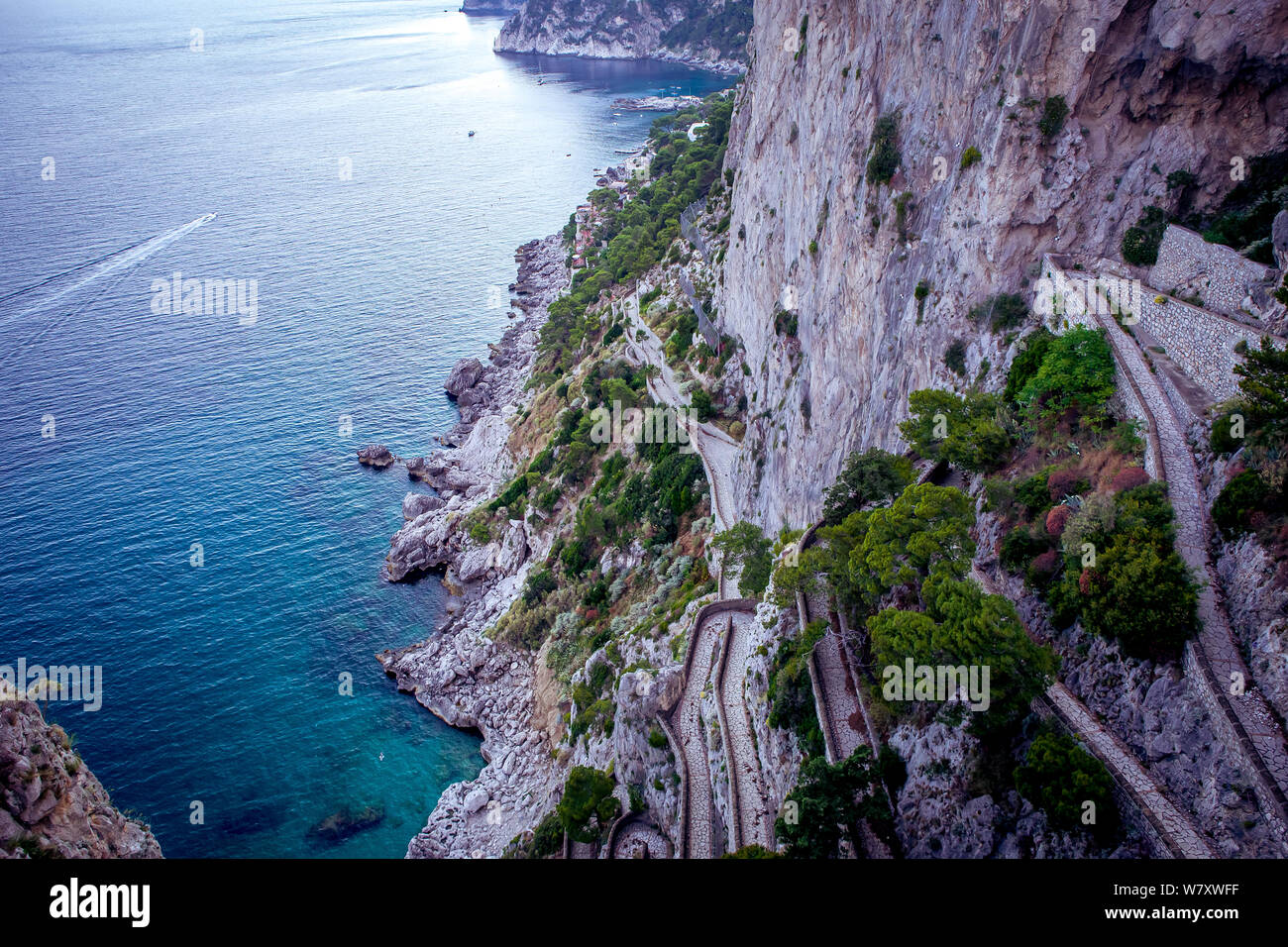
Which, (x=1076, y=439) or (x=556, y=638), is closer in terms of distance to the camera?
(x=1076, y=439)

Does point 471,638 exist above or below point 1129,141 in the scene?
below

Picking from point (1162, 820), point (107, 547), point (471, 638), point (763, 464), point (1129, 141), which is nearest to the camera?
point (1162, 820)

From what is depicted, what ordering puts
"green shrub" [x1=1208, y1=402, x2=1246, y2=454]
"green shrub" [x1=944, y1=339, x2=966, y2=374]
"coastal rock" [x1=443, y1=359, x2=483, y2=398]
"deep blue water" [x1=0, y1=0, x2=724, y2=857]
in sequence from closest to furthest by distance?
1. "green shrub" [x1=1208, y1=402, x2=1246, y2=454]
2. "green shrub" [x1=944, y1=339, x2=966, y2=374]
3. "deep blue water" [x1=0, y1=0, x2=724, y2=857]
4. "coastal rock" [x1=443, y1=359, x2=483, y2=398]

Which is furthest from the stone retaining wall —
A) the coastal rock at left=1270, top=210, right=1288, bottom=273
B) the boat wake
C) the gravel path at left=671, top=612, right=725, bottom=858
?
the boat wake

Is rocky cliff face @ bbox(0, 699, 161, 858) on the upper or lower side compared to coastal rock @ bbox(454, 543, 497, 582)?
upper

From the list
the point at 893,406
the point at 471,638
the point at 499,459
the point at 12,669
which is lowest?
the point at 12,669

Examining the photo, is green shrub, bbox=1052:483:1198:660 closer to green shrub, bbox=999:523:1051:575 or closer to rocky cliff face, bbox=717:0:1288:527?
green shrub, bbox=999:523:1051:575

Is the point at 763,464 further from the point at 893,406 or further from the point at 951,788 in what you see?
the point at 951,788

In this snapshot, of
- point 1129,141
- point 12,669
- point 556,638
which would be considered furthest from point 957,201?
point 12,669
